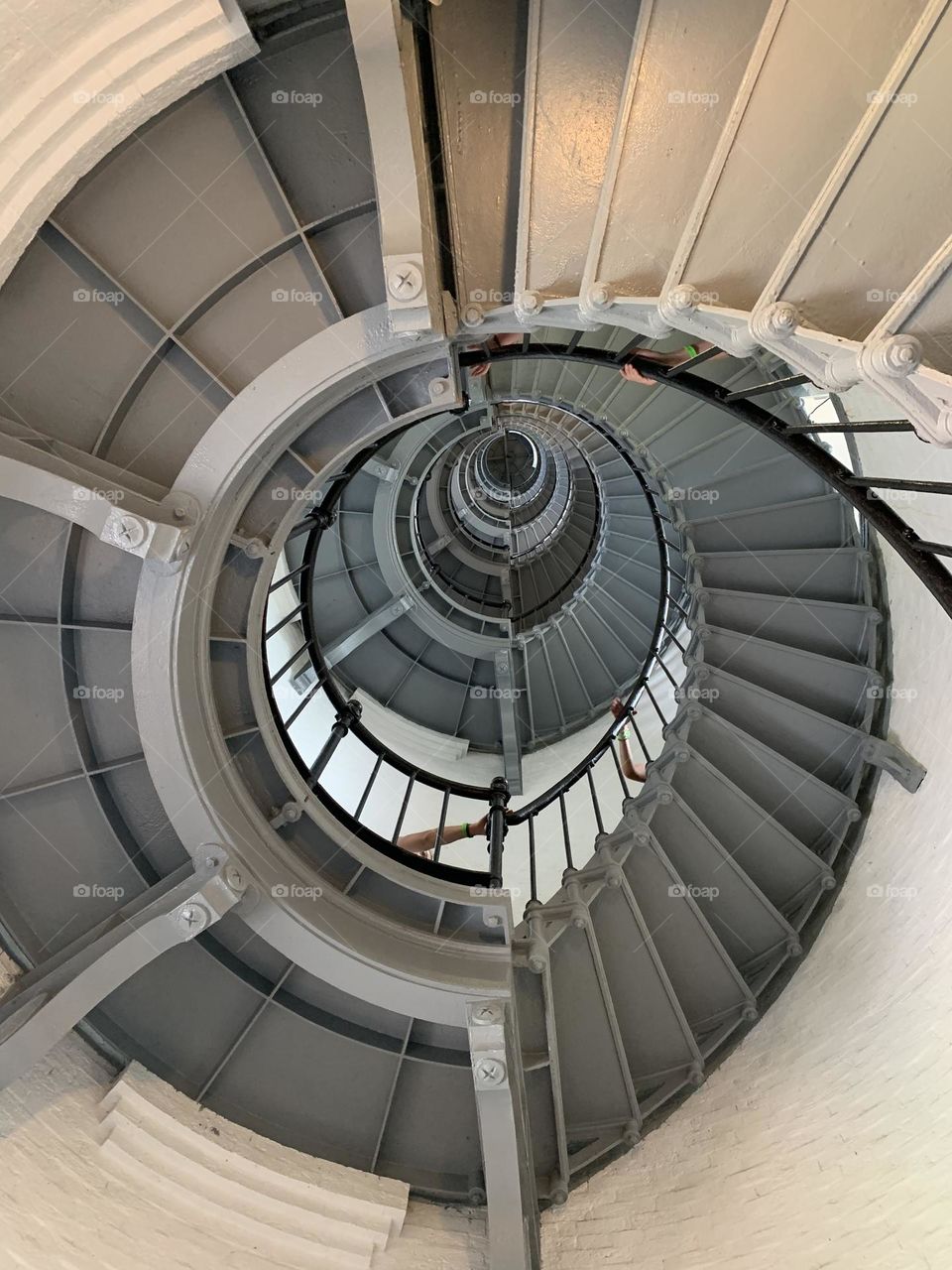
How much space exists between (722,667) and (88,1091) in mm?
5405

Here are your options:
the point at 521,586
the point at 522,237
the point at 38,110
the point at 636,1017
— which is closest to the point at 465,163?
the point at 522,237

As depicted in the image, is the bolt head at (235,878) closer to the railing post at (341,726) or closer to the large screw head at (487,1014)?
the railing post at (341,726)

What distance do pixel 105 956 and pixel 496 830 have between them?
123 inches

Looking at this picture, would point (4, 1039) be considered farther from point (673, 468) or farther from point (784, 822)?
point (673, 468)

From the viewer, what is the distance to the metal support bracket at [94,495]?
3.11 m

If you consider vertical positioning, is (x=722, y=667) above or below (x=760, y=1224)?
above

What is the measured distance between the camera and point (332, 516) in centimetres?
555

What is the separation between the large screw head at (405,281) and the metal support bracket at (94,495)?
1.45 metres

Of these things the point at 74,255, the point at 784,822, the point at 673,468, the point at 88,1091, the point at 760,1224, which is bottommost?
the point at 760,1224

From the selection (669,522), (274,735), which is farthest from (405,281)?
(669,522)

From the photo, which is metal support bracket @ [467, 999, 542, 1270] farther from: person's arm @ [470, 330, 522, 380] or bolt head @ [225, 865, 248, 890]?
person's arm @ [470, 330, 522, 380]

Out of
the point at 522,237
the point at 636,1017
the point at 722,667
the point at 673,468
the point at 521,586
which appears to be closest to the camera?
the point at 522,237

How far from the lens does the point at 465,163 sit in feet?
11.1

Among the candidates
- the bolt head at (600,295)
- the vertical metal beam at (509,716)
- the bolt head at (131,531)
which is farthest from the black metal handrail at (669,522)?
the vertical metal beam at (509,716)
